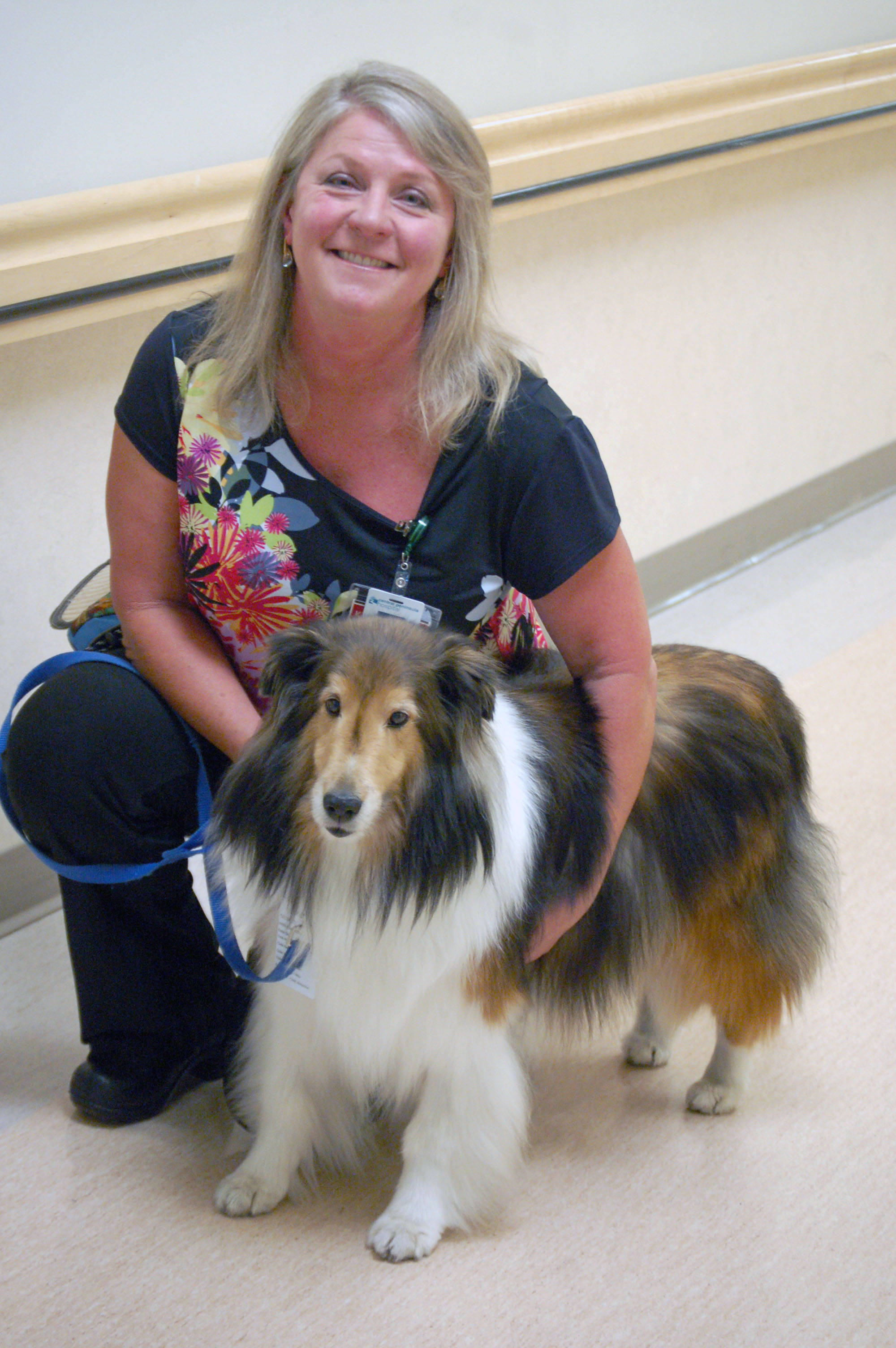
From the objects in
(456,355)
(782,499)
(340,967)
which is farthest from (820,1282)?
(782,499)

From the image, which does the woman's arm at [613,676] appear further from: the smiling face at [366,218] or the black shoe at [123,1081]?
the black shoe at [123,1081]

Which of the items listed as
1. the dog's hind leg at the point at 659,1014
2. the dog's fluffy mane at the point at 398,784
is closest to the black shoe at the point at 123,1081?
the dog's fluffy mane at the point at 398,784

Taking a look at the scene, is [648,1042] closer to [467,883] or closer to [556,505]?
[467,883]

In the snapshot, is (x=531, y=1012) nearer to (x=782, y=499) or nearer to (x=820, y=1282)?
(x=820, y=1282)

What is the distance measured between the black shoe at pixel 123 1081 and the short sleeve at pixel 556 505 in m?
0.86

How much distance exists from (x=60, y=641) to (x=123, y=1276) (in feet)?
3.73

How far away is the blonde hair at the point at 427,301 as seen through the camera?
1.43 metres

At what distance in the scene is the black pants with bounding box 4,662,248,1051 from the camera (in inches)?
60.3

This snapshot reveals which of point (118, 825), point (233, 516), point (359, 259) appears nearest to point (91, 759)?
point (118, 825)

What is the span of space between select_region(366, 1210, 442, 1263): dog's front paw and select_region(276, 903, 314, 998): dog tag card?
0.30 metres

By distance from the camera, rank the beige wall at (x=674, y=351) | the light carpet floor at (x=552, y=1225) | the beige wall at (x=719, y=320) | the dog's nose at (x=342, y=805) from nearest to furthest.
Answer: the dog's nose at (x=342, y=805)
the light carpet floor at (x=552, y=1225)
the beige wall at (x=674, y=351)
the beige wall at (x=719, y=320)

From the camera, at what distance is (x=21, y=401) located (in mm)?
2012

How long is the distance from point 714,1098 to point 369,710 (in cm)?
89

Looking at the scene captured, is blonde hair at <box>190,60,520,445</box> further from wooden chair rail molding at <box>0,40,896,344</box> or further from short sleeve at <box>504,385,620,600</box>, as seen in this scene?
wooden chair rail molding at <box>0,40,896,344</box>
